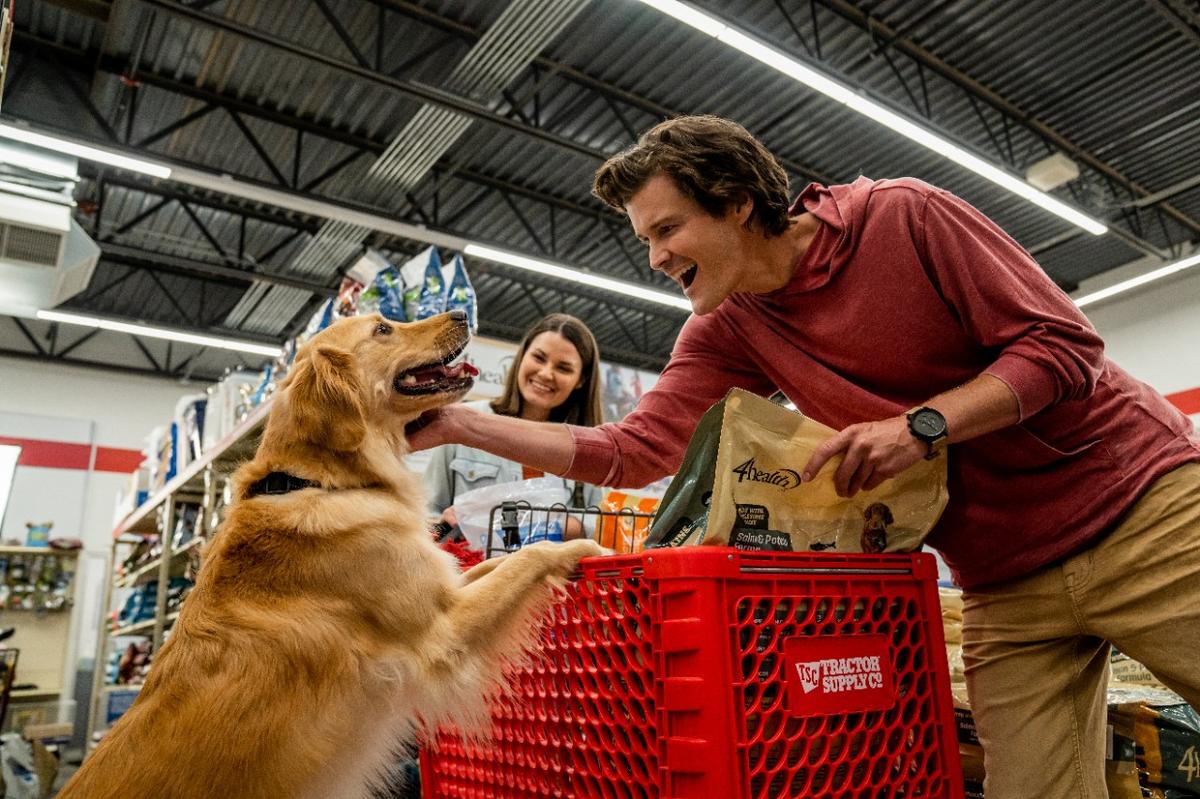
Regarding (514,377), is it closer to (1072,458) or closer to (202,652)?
(202,652)

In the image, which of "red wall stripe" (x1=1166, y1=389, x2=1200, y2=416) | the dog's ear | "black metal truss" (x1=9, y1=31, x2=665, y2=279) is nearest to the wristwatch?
the dog's ear

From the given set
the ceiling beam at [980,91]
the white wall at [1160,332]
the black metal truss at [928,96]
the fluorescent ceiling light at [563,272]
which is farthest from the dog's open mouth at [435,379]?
the white wall at [1160,332]

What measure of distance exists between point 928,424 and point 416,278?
2.51 meters

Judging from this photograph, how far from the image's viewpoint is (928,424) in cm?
112

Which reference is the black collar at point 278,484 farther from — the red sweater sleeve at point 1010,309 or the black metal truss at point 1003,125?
the black metal truss at point 1003,125

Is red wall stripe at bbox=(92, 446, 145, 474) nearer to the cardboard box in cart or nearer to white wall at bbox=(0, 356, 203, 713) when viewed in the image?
white wall at bbox=(0, 356, 203, 713)

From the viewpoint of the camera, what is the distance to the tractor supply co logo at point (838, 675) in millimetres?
1000

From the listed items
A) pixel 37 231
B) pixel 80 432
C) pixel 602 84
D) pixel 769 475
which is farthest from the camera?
pixel 80 432

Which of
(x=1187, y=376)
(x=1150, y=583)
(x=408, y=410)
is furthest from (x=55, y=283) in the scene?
(x=1187, y=376)

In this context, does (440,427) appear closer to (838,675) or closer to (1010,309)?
(838,675)

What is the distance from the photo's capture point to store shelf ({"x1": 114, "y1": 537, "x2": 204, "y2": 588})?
16.7ft

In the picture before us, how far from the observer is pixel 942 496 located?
1259 millimetres

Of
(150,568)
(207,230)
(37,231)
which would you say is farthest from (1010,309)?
(207,230)

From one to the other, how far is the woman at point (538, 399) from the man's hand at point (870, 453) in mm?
1750
